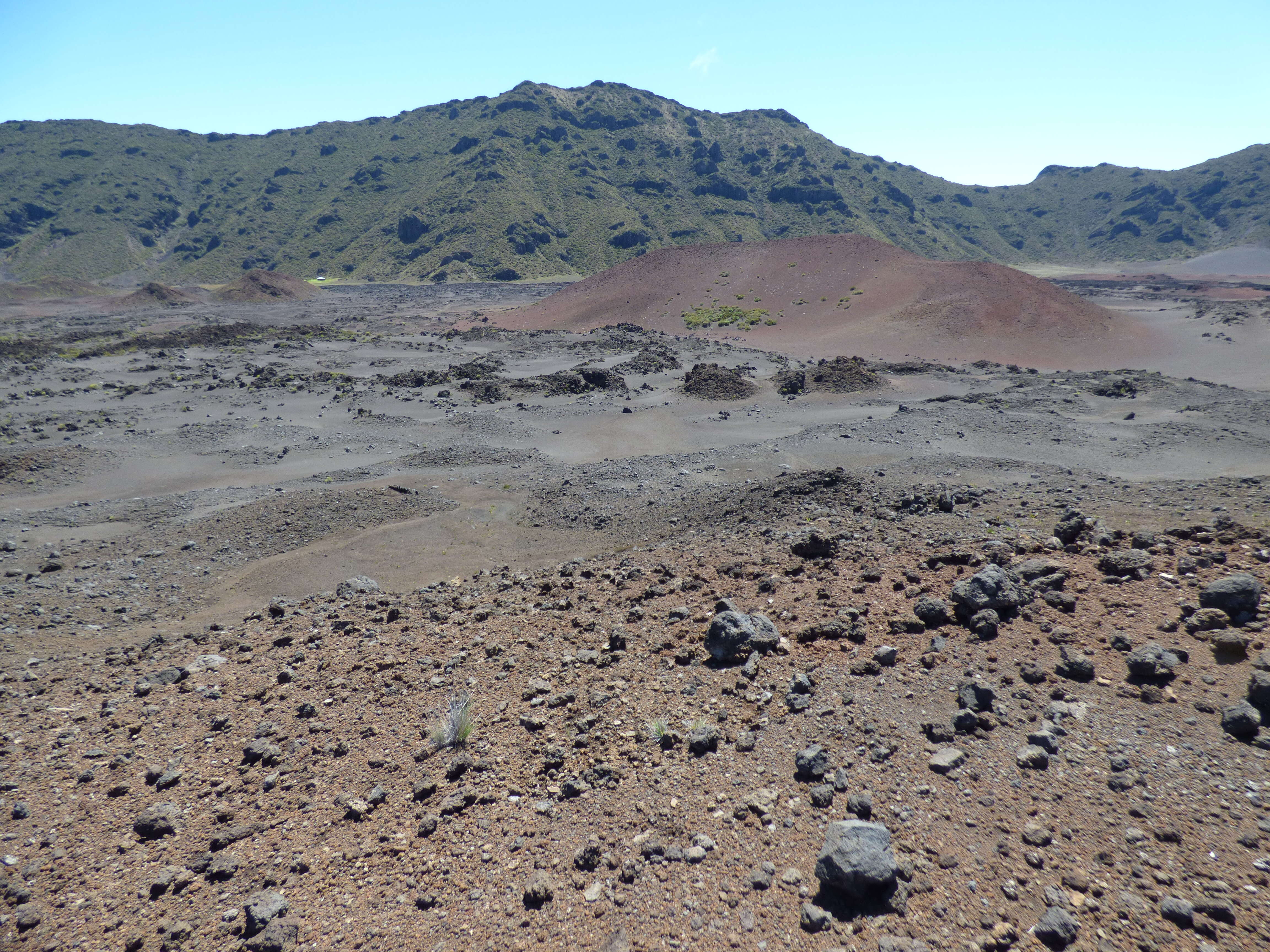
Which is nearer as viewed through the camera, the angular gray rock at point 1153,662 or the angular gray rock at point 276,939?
the angular gray rock at point 276,939

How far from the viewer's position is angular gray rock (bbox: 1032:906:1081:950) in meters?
2.97

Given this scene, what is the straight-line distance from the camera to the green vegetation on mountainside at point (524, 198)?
96875 millimetres

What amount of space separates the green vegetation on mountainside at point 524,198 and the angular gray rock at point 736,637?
9051 centimetres

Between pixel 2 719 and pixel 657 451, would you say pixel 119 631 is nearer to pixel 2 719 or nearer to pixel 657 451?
pixel 2 719

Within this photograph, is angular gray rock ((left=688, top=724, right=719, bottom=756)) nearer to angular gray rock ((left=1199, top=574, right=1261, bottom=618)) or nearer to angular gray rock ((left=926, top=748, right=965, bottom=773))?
angular gray rock ((left=926, top=748, right=965, bottom=773))

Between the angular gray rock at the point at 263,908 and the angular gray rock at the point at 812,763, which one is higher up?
the angular gray rock at the point at 812,763

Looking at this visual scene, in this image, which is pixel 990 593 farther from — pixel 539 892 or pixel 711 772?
pixel 539 892

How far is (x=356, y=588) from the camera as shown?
9031mm

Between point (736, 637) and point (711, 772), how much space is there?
1384mm

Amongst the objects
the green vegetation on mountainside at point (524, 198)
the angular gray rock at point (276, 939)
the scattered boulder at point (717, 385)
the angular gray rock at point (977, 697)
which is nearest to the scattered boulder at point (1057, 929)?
the angular gray rock at point (977, 697)

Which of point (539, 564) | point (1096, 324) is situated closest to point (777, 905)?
point (539, 564)

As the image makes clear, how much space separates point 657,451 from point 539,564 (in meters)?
8.30

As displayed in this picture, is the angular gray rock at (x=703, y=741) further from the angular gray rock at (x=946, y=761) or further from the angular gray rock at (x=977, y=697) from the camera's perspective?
the angular gray rock at (x=977, y=697)

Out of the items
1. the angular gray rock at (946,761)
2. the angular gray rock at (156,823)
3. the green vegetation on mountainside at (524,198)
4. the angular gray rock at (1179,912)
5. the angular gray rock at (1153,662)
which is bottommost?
the angular gray rock at (156,823)
